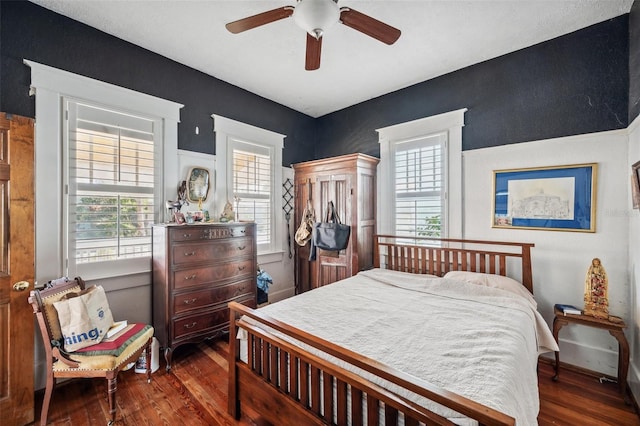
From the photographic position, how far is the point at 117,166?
2557 millimetres

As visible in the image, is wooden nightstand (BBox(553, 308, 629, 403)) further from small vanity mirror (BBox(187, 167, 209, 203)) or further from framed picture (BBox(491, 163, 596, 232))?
small vanity mirror (BBox(187, 167, 209, 203))

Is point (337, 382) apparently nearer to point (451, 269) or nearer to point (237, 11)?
point (451, 269)

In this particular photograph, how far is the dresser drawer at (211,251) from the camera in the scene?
8.23 feet

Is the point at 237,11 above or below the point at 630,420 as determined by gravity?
above

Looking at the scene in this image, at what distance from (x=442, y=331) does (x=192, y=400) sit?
188 cm

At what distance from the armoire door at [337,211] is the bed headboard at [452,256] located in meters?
0.39

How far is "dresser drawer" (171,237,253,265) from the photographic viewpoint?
251cm

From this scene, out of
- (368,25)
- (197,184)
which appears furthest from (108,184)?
(368,25)

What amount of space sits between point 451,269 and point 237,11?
317cm

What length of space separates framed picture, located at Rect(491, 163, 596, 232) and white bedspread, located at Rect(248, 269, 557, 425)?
90 cm

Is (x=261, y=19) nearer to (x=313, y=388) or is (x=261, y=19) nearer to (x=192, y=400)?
(x=313, y=388)

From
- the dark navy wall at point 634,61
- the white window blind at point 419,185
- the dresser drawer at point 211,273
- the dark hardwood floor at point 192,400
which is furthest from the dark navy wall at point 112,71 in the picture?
the dark navy wall at point 634,61

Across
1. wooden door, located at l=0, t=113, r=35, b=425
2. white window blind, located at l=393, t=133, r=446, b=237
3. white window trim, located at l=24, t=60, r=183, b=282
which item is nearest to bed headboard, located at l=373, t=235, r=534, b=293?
white window blind, located at l=393, t=133, r=446, b=237

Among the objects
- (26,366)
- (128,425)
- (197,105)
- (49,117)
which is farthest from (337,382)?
(197,105)
